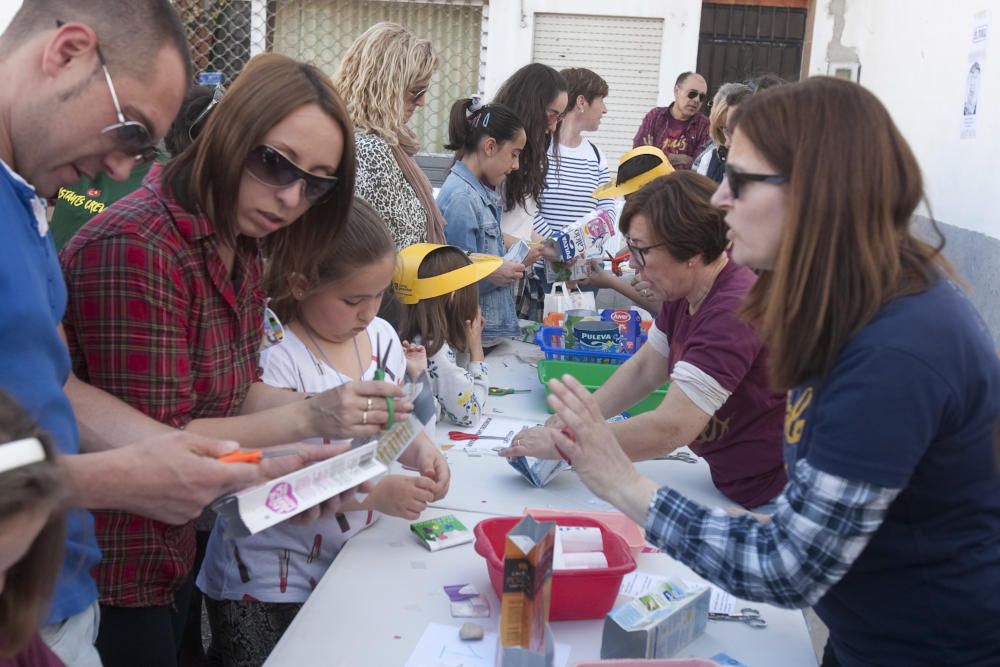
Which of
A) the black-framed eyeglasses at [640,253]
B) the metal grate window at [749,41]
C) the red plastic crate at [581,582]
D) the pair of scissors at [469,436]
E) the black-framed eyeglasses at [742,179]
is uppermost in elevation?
the metal grate window at [749,41]

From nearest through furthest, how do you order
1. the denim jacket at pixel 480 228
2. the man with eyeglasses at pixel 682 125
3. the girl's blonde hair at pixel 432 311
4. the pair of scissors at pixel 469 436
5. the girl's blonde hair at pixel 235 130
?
the girl's blonde hair at pixel 235 130 → the pair of scissors at pixel 469 436 → the girl's blonde hair at pixel 432 311 → the denim jacket at pixel 480 228 → the man with eyeglasses at pixel 682 125

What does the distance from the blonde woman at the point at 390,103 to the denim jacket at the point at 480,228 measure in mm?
397

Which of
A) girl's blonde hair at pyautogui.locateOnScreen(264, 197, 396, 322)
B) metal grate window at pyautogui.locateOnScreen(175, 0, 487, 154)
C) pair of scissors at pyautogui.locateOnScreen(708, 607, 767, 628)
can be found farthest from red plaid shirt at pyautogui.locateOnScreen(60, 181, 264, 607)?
metal grate window at pyautogui.locateOnScreen(175, 0, 487, 154)

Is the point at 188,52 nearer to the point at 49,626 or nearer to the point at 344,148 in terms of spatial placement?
the point at 344,148

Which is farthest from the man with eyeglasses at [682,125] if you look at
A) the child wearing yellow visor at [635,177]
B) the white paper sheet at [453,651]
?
the white paper sheet at [453,651]

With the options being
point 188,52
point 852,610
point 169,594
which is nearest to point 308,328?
point 169,594

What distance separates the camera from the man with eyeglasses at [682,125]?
6918mm

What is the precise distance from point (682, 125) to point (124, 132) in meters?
6.21

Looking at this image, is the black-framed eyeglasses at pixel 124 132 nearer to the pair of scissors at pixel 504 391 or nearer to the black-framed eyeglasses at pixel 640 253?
the black-framed eyeglasses at pixel 640 253

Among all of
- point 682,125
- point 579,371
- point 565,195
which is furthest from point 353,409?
point 682,125

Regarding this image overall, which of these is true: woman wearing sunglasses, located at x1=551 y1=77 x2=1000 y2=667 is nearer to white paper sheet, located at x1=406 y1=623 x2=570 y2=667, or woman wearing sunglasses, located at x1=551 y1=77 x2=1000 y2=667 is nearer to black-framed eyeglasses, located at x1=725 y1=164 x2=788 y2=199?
black-framed eyeglasses, located at x1=725 y1=164 x2=788 y2=199

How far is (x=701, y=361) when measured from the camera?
7.84 ft

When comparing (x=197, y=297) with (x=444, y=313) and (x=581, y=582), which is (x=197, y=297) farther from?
(x=444, y=313)

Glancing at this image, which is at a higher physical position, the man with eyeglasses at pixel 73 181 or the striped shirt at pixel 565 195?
the man with eyeglasses at pixel 73 181
